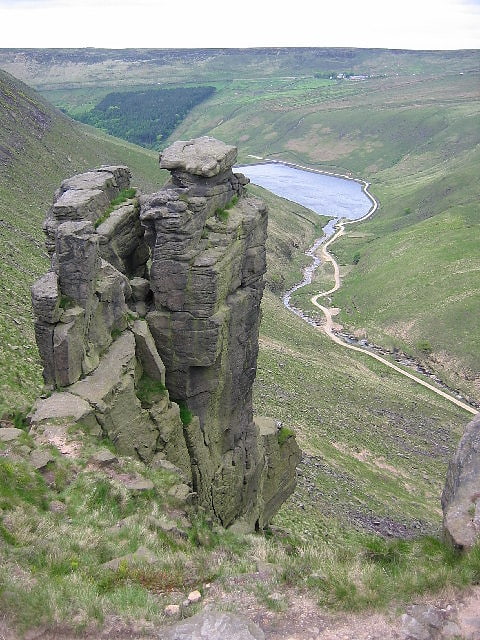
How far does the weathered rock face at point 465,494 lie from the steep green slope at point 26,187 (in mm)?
19796

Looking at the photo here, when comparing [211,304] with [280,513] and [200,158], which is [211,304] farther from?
[280,513]

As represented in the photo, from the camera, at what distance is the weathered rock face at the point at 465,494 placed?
18.0 meters

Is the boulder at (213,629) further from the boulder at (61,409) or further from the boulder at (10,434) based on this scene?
the boulder at (61,409)

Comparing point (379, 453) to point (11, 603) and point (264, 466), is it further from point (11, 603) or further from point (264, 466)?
point (11, 603)

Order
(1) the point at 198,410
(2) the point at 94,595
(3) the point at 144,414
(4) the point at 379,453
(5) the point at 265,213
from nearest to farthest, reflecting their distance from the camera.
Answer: (2) the point at 94,595 → (3) the point at 144,414 → (1) the point at 198,410 → (5) the point at 265,213 → (4) the point at 379,453

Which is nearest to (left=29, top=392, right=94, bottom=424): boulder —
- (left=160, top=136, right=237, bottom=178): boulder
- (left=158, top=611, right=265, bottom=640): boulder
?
(left=158, top=611, right=265, bottom=640): boulder

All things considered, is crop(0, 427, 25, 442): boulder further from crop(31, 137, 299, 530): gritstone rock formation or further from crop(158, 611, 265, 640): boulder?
crop(158, 611, 265, 640): boulder

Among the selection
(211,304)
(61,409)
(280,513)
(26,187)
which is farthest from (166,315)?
(26,187)

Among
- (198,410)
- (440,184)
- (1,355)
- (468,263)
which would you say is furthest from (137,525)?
(440,184)

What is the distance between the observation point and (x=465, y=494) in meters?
20.0

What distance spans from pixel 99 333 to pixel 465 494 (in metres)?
14.2

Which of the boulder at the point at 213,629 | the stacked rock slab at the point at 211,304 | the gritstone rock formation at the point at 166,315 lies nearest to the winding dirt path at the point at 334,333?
the stacked rock slab at the point at 211,304

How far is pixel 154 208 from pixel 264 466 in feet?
55.6

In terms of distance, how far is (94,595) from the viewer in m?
14.6
